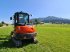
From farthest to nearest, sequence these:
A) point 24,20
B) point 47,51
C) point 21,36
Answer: point 24,20, point 21,36, point 47,51

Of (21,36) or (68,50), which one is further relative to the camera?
(21,36)

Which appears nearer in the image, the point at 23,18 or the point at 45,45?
the point at 45,45

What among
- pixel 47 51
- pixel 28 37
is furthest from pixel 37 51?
pixel 28 37

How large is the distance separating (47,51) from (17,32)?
12.0 ft

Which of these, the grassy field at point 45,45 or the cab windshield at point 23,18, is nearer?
the grassy field at point 45,45

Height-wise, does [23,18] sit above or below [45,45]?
above

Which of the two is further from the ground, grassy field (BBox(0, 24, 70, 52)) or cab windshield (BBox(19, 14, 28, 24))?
cab windshield (BBox(19, 14, 28, 24))

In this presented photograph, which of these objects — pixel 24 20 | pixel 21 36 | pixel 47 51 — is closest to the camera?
pixel 47 51

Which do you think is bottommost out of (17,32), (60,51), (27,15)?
(60,51)

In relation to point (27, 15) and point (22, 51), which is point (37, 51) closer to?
point (22, 51)

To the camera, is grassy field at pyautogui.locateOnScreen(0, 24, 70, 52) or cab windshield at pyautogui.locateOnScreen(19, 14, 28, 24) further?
cab windshield at pyautogui.locateOnScreen(19, 14, 28, 24)

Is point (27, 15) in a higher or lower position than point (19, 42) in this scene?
higher

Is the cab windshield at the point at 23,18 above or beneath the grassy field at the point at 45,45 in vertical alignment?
above

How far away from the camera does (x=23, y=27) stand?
1623 centimetres
